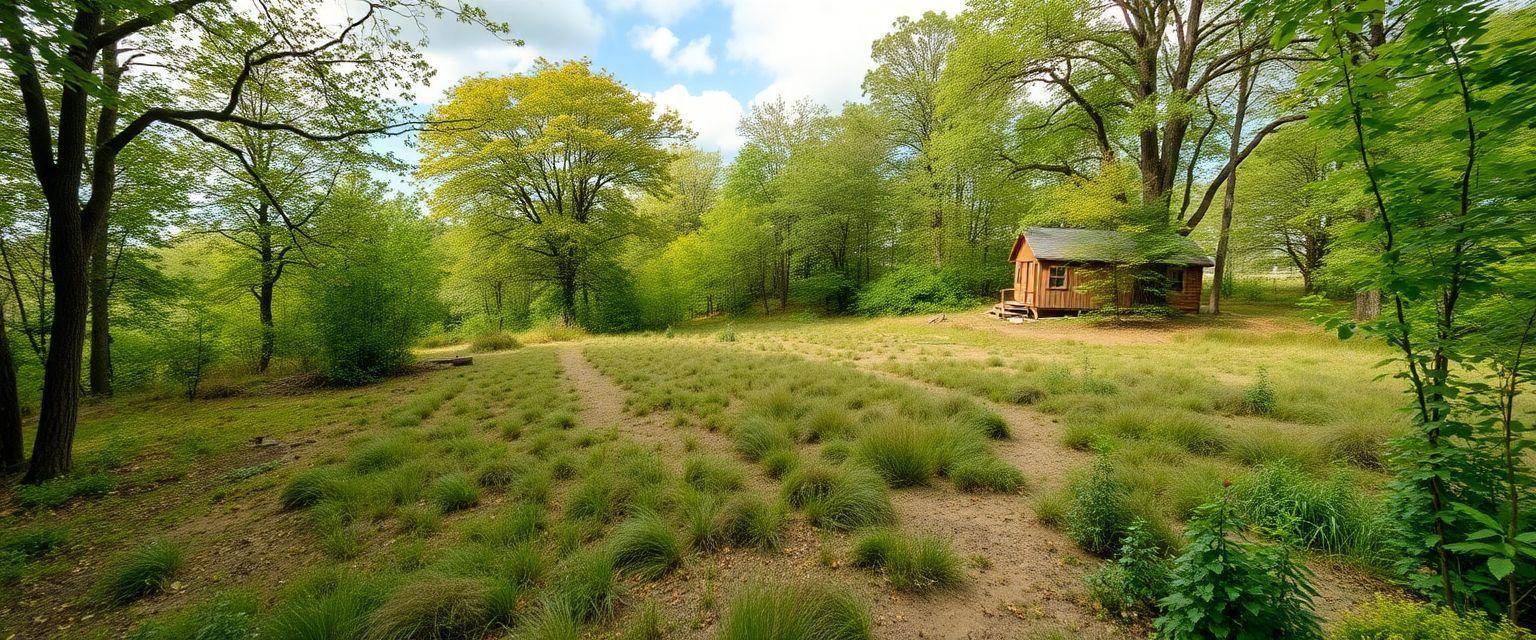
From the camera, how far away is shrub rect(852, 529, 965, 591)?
8.27 ft

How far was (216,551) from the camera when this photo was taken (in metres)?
3.25

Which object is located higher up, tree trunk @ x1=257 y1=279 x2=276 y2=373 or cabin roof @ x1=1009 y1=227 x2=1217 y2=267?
cabin roof @ x1=1009 y1=227 x2=1217 y2=267

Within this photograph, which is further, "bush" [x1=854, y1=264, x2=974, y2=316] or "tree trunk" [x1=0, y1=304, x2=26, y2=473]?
"bush" [x1=854, y1=264, x2=974, y2=316]

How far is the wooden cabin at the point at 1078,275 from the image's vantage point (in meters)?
16.2

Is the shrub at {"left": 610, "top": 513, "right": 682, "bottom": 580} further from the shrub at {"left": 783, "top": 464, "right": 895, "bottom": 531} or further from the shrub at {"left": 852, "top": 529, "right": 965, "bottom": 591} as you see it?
the shrub at {"left": 852, "top": 529, "right": 965, "bottom": 591}

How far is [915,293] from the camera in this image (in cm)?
2267

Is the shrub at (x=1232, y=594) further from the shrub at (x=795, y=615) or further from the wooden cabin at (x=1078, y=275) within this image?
the wooden cabin at (x=1078, y=275)

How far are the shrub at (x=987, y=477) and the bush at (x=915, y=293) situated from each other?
18856 millimetres

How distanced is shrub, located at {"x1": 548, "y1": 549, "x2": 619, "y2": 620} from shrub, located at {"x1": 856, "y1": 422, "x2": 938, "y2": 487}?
228cm

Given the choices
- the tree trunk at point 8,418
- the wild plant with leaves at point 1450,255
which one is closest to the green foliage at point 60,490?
the tree trunk at point 8,418

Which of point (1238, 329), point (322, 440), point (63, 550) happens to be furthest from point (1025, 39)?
point (63, 550)

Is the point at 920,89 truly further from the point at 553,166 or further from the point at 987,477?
the point at 987,477

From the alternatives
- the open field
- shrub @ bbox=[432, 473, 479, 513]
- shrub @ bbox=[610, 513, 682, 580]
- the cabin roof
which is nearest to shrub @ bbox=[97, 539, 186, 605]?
the open field

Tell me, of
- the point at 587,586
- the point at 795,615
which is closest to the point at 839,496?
the point at 795,615
